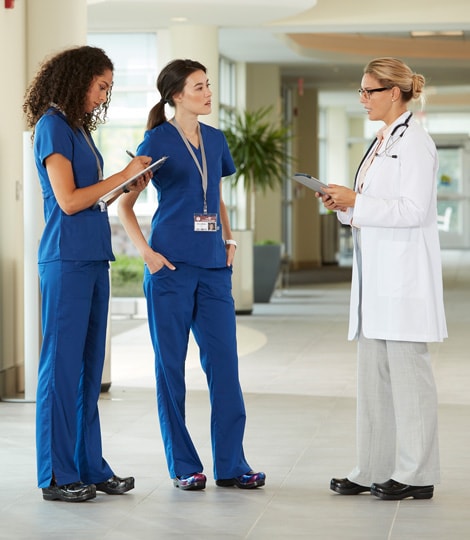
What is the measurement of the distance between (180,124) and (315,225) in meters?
17.3

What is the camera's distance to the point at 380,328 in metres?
4.27

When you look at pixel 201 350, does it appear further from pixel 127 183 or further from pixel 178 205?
pixel 127 183

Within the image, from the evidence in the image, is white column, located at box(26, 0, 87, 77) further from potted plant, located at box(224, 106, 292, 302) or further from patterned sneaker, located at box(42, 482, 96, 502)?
potted plant, located at box(224, 106, 292, 302)

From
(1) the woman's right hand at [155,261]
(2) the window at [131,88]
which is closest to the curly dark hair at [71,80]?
(1) the woman's right hand at [155,261]

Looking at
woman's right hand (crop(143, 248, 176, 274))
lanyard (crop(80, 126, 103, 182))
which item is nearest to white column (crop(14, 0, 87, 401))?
lanyard (crop(80, 126, 103, 182))

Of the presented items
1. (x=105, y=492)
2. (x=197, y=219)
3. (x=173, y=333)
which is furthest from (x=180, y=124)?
(x=105, y=492)

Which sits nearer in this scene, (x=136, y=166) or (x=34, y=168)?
(x=136, y=166)

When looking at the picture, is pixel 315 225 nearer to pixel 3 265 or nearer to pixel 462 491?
pixel 3 265

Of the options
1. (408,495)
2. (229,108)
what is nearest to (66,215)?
(408,495)

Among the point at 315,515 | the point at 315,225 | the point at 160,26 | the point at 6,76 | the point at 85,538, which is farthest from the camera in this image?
the point at 315,225

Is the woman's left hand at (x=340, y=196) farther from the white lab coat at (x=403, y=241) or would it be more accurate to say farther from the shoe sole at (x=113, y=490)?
the shoe sole at (x=113, y=490)

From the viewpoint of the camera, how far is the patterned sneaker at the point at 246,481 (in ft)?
14.8

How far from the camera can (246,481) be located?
14.8 feet

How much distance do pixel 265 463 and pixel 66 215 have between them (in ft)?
4.83
